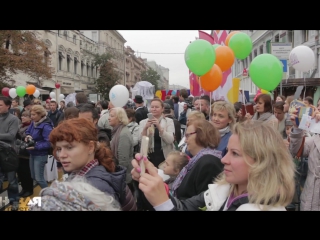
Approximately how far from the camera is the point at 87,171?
198cm

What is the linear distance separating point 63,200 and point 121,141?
107 inches

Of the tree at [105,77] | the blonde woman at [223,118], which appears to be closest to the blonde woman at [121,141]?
the blonde woman at [223,118]

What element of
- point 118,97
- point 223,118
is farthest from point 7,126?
point 223,118

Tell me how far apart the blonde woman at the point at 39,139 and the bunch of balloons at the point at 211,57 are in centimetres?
265

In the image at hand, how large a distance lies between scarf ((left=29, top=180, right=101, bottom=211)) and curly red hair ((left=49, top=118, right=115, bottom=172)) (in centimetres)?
59

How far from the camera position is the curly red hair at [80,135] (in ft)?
6.59

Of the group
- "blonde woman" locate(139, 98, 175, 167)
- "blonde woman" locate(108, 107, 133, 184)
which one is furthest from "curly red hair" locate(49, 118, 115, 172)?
"blonde woman" locate(139, 98, 175, 167)

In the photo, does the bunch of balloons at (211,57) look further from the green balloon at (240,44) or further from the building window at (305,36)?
the building window at (305,36)

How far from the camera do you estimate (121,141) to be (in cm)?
412

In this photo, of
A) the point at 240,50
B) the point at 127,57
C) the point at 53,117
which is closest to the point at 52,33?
the point at 53,117

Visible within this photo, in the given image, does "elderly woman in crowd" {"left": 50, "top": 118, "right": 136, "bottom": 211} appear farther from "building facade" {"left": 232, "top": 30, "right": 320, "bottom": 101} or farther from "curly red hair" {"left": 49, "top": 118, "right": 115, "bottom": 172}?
"building facade" {"left": 232, "top": 30, "right": 320, "bottom": 101}

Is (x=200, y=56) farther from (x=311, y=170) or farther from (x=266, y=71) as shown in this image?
(x=311, y=170)

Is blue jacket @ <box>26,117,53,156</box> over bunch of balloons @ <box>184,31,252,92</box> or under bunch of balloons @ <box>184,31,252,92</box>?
under

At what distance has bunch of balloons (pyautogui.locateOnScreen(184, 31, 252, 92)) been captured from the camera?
5.40 meters
